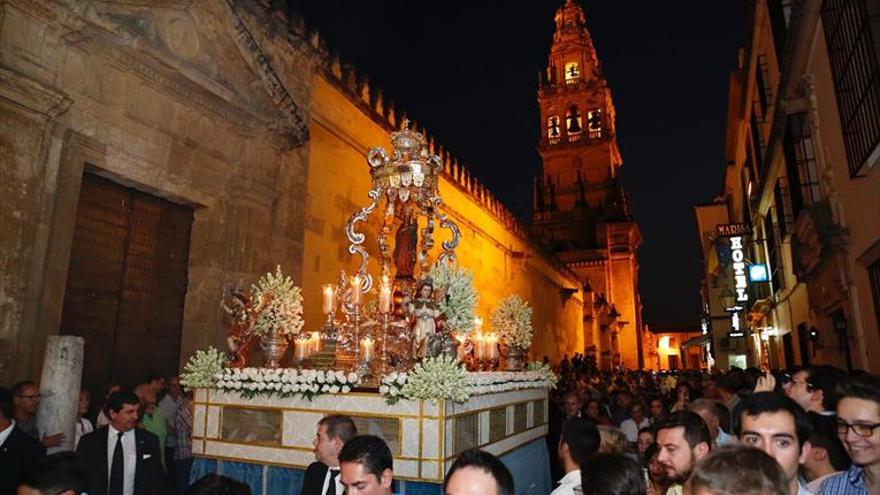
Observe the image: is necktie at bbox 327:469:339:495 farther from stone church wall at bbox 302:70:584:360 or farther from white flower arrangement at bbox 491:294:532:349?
stone church wall at bbox 302:70:584:360

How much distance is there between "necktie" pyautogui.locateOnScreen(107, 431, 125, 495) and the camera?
4.98 m

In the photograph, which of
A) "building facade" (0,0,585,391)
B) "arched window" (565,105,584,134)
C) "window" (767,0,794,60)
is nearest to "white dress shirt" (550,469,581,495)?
"building facade" (0,0,585,391)

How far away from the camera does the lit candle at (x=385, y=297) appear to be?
8.10 meters

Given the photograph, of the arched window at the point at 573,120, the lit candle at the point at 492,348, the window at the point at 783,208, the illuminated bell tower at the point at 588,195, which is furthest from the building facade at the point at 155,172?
the arched window at the point at 573,120

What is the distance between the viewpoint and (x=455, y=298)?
7.70m

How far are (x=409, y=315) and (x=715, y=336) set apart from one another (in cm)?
3059

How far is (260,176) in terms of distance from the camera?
1076 cm

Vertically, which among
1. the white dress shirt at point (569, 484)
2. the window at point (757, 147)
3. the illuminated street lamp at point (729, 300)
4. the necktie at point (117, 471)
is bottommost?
the necktie at point (117, 471)

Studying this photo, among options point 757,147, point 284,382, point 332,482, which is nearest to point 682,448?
point 332,482

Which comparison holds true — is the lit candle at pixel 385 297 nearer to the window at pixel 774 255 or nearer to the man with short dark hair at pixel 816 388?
the man with short dark hair at pixel 816 388

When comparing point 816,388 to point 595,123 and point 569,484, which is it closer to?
point 569,484

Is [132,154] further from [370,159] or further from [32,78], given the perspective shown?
[370,159]

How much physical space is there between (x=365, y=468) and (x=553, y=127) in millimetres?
58060

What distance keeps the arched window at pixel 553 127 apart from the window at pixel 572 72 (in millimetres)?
4871
